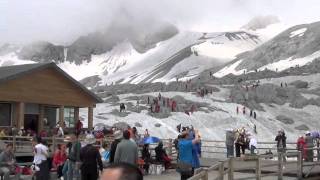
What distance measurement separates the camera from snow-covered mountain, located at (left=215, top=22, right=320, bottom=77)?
141 meters

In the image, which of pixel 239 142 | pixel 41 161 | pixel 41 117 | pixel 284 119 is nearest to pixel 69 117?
pixel 41 117

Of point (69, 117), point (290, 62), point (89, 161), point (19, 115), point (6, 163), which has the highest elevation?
point (290, 62)

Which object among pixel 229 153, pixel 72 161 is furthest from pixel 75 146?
pixel 229 153

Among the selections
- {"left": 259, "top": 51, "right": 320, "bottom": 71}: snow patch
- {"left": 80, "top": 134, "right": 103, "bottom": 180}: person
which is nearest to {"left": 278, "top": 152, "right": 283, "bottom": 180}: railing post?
{"left": 80, "top": 134, "right": 103, "bottom": 180}: person

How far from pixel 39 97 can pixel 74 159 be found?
696 inches

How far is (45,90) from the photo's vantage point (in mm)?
32594

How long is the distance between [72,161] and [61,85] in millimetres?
19266

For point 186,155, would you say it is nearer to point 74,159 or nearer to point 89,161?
point 89,161

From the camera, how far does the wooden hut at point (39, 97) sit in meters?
30.6

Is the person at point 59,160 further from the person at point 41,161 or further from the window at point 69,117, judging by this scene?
the window at point 69,117

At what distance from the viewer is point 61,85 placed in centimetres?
3403

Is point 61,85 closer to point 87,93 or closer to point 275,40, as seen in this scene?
point 87,93

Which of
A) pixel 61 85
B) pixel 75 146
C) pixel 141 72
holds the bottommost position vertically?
pixel 75 146

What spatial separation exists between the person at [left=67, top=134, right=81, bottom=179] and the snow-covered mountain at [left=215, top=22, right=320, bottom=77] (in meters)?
120
